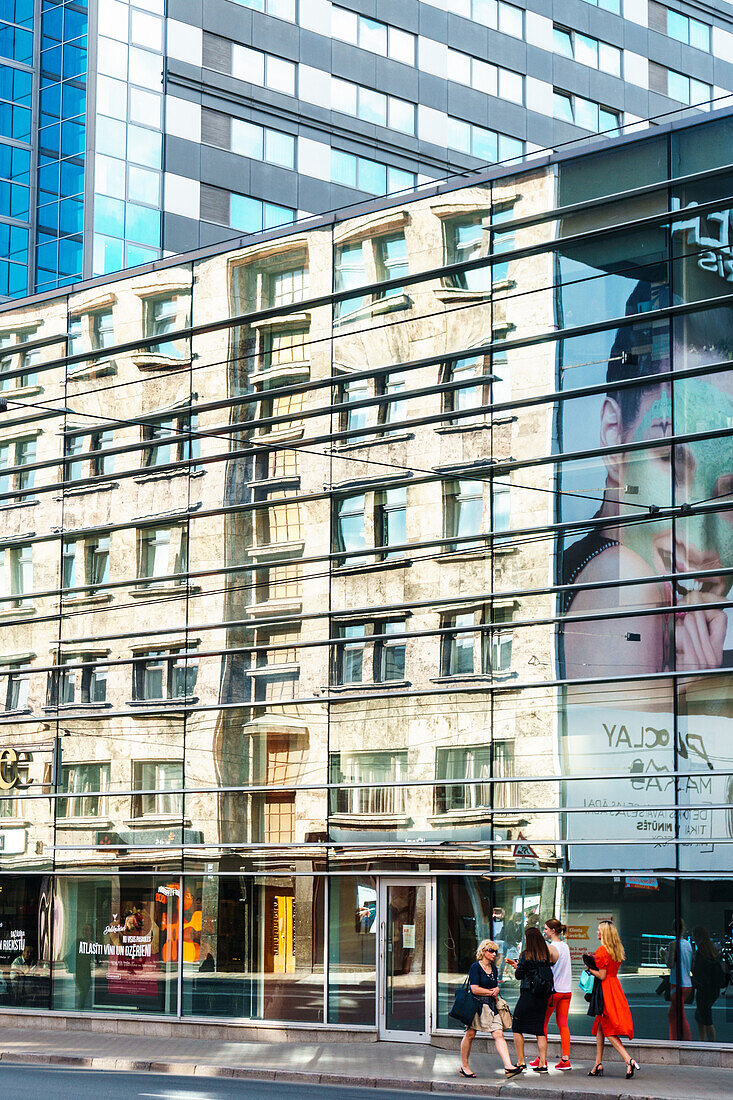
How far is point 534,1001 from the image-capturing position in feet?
60.1

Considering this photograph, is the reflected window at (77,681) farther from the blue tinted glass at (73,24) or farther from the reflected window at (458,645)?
the blue tinted glass at (73,24)

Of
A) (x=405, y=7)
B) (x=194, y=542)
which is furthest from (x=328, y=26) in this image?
(x=194, y=542)

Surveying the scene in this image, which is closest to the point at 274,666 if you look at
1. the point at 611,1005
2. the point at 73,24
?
the point at 611,1005

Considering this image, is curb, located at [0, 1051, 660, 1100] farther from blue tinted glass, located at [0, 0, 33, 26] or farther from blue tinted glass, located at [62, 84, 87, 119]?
blue tinted glass, located at [0, 0, 33, 26]

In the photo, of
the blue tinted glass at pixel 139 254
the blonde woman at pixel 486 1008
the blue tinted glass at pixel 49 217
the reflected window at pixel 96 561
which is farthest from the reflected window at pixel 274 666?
the blue tinted glass at pixel 49 217

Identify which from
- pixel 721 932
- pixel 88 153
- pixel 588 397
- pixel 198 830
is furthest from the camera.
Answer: pixel 88 153

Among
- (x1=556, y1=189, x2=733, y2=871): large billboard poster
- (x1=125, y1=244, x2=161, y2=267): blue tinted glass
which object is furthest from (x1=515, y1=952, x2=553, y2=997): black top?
(x1=125, y1=244, x2=161, y2=267): blue tinted glass

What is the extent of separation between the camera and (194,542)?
2495 centimetres

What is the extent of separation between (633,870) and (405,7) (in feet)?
99.3

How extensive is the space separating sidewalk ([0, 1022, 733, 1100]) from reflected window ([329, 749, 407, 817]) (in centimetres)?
325

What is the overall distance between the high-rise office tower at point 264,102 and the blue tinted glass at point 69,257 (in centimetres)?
7

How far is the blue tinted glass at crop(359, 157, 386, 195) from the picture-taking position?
1656 inches

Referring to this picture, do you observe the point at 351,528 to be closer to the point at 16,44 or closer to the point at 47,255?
the point at 47,255

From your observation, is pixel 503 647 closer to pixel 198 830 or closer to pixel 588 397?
pixel 588 397
